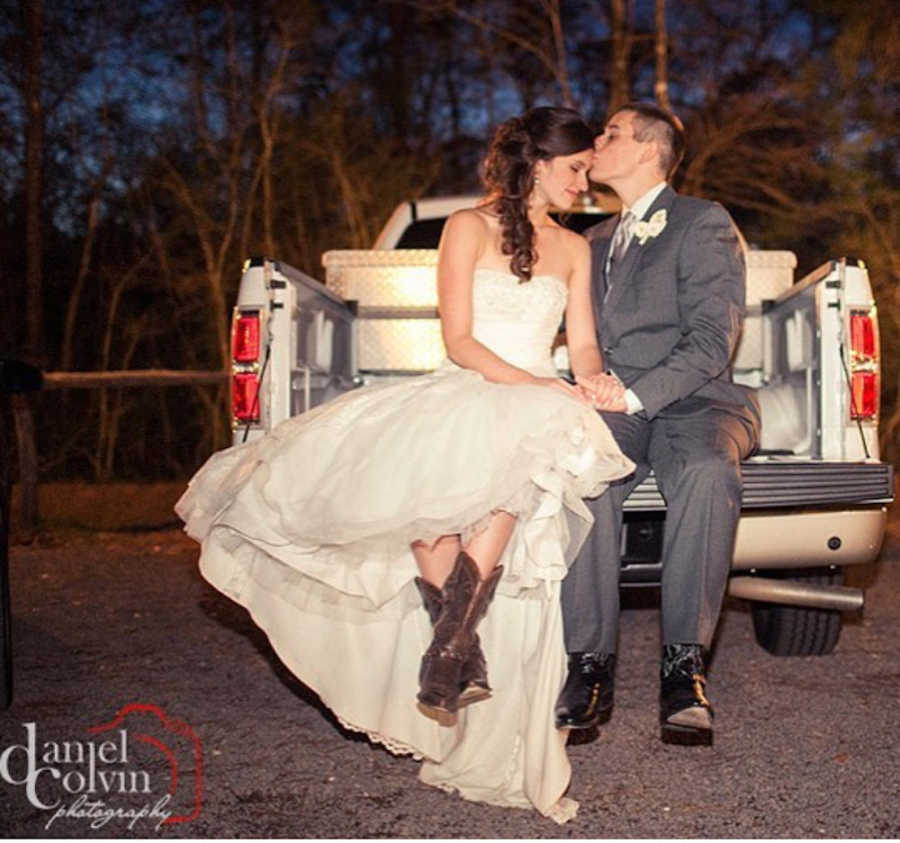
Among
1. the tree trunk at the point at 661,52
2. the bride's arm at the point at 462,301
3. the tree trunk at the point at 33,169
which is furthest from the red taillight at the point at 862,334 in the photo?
the tree trunk at the point at 33,169

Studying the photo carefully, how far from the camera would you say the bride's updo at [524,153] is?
13.8 ft

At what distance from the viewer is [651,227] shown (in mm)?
4430

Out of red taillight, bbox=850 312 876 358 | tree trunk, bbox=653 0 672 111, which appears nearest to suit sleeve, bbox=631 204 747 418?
red taillight, bbox=850 312 876 358

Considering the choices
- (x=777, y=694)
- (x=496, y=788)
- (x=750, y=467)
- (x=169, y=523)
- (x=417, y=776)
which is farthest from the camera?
(x=169, y=523)

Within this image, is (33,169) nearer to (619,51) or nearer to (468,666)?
(619,51)

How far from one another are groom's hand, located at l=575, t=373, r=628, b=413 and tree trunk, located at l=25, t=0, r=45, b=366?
11.2m

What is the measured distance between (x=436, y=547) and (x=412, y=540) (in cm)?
13

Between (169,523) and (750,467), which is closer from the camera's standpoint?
(750,467)

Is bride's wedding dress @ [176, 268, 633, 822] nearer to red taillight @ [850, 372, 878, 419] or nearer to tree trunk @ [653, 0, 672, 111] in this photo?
red taillight @ [850, 372, 878, 419]

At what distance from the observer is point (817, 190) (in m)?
15.6

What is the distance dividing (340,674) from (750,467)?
1606 mm

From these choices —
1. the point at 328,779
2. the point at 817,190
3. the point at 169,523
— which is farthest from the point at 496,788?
the point at 817,190

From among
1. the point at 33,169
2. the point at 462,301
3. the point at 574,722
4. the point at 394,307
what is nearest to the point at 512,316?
the point at 462,301

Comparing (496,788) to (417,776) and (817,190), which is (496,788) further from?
(817,190)
